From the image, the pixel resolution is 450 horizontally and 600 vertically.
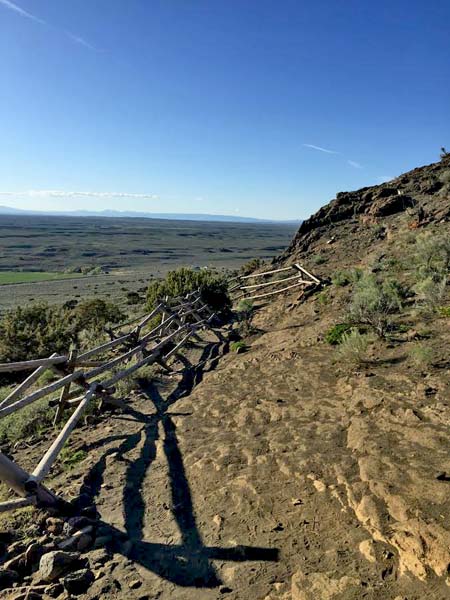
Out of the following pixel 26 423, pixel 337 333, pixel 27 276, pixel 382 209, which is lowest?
pixel 27 276

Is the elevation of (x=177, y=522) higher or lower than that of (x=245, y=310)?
lower

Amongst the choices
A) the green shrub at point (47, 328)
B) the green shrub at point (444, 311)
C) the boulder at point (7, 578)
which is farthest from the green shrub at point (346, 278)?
the boulder at point (7, 578)

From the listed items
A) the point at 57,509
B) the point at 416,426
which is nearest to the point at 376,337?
the point at 416,426

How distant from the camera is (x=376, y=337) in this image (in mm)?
8719

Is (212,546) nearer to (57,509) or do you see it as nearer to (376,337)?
(57,509)

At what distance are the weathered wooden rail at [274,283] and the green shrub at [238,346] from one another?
188 inches

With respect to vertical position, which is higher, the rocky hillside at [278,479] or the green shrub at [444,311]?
the green shrub at [444,311]

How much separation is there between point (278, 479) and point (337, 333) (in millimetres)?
5386

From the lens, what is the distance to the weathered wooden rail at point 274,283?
16.2m

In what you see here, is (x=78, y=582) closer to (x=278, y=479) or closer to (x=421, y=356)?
(x=278, y=479)

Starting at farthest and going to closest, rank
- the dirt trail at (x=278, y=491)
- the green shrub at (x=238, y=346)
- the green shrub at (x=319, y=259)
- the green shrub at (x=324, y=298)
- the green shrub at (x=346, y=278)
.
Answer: the green shrub at (x=319, y=259)
the green shrub at (x=346, y=278)
the green shrub at (x=324, y=298)
the green shrub at (x=238, y=346)
the dirt trail at (x=278, y=491)

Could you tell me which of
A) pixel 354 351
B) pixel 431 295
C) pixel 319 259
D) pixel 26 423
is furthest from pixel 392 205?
pixel 26 423

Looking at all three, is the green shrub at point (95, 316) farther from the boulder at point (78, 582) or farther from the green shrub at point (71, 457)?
the boulder at point (78, 582)

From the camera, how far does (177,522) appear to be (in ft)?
14.5
